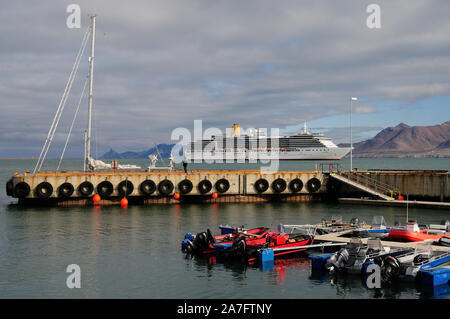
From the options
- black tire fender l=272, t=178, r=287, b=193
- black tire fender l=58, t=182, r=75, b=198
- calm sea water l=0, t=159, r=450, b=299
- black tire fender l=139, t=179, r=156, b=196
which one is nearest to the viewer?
calm sea water l=0, t=159, r=450, b=299

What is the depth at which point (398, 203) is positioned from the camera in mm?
47250

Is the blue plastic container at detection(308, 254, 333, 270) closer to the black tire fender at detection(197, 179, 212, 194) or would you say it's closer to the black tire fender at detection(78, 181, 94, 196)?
the black tire fender at detection(197, 179, 212, 194)

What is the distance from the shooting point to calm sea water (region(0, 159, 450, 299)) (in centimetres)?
1931

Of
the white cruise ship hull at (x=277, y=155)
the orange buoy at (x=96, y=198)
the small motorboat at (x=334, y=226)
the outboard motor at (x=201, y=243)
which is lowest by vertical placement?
the outboard motor at (x=201, y=243)

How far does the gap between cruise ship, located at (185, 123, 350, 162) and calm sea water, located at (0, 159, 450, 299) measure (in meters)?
120

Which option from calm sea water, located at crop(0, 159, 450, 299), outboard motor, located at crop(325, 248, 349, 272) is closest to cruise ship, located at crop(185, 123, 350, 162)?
calm sea water, located at crop(0, 159, 450, 299)

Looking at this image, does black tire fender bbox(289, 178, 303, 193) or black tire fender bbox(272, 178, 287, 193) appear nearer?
black tire fender bbox(272, 178, 287, 193)

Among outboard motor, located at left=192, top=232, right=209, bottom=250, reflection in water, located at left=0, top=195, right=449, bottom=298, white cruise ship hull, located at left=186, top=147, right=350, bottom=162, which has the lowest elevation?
reflection in water, located at left=0, top=195, right=449, bottom=298

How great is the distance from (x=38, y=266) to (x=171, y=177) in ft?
93.6

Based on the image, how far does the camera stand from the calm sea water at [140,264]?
19312 mm

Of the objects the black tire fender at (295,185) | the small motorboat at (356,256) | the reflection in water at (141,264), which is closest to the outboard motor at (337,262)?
the small motorboat at (356,256)

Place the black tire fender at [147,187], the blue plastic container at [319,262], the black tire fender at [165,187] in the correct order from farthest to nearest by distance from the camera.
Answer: the black tire fender at [165,187], the black tire fender at [147,187], the blue plastic container at [319,262]

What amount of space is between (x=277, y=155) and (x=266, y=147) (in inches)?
196

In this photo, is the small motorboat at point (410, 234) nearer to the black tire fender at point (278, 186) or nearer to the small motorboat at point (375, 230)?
the small motorboat at point (375, 230)
